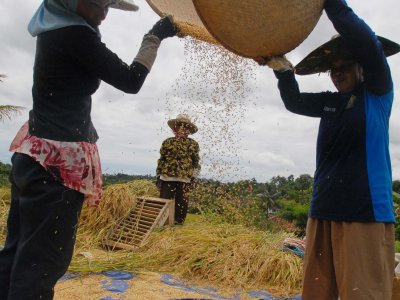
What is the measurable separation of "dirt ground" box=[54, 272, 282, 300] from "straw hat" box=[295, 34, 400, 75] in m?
1.63

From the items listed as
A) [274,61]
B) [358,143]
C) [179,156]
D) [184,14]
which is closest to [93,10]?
[274,61]

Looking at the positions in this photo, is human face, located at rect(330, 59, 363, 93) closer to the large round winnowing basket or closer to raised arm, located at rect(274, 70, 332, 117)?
raised arm, located at rect(274, 70, 332, 117)

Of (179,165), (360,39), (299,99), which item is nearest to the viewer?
(360,39)

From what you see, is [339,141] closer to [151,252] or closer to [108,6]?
[108,6]

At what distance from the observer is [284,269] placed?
11.2ft

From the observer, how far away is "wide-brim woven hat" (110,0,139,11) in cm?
176

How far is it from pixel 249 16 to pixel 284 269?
96.3 inches

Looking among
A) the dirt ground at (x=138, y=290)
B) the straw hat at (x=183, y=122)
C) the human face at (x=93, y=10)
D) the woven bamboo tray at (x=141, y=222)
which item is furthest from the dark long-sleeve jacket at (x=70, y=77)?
the straw hat at (x=183, y=122)

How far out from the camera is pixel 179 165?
523cm

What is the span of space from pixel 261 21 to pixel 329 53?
0.52 meters

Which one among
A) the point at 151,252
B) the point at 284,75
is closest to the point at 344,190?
the point at 284,75

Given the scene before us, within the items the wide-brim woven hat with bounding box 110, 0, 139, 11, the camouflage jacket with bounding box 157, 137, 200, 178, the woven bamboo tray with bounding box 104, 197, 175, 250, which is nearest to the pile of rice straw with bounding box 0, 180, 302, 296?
the woven bamboo tray with bounding box 104, 197, 175, 250

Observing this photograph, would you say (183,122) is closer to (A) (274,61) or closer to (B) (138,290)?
(B) (138,290)

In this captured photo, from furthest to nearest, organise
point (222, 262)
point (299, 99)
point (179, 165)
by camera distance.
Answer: point (179, 165), point (222, 262), point (299, 99)
